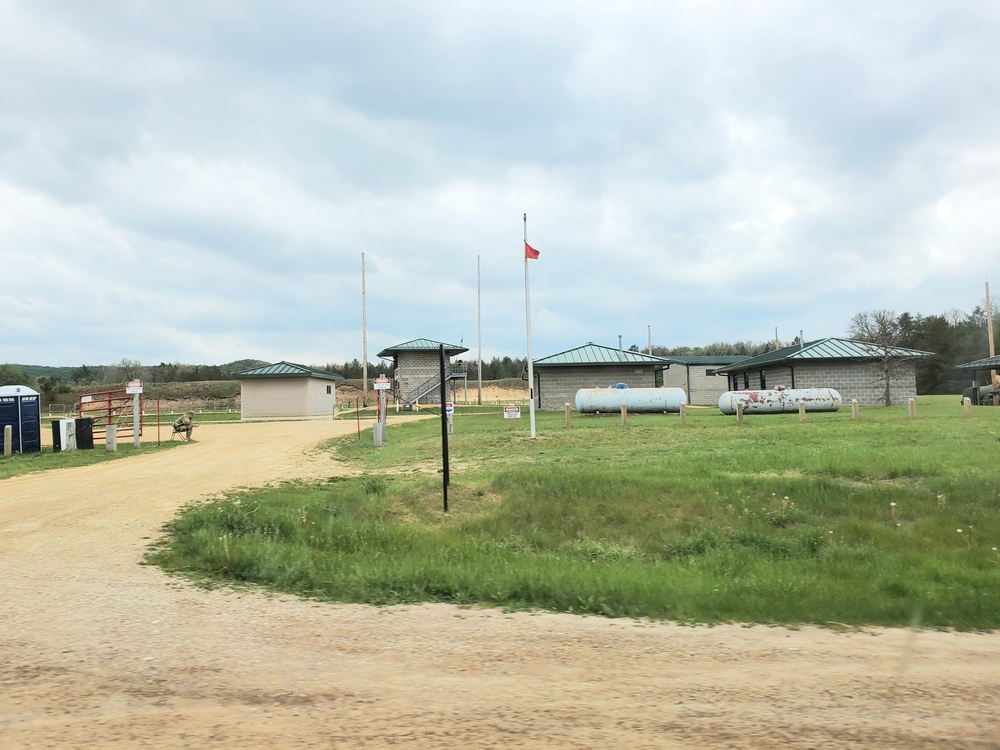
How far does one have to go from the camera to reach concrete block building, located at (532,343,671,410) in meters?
45.2

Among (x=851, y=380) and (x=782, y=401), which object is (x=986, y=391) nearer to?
(x=851, y=380)

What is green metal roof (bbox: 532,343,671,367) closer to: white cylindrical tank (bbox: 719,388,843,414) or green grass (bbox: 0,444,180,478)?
white cylindrical tank (bbox: 719,388,843,414)

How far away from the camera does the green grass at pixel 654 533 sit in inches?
254

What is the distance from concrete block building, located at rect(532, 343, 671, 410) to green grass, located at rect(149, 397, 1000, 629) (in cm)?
2697

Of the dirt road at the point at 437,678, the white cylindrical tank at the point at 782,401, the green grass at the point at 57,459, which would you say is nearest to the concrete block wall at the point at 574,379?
the white cylindrical tank at the point at 782,401

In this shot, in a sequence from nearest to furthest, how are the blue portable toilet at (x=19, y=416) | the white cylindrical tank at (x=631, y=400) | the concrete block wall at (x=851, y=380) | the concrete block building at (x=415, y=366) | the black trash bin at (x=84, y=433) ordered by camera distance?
the blue portable toilet at (x=19, y=416) < the black trash bin at (x=84, y=433) < the white cylindrical tank at (x=631, y=400) < the concrete block wall at (x=851, y=380) < the concrete block building at (x=415, y=366)

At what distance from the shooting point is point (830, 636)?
542cm

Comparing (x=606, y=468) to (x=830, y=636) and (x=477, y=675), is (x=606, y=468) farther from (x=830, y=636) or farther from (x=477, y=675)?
(x=477, y=675)

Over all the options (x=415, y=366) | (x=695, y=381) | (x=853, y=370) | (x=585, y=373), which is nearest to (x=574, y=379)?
(x=585, y=373)

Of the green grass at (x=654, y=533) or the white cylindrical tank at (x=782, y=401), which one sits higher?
the white cylindrical tank at (x=782, y=401)

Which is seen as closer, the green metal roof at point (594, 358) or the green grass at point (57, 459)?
the green grass at point (57, 459)

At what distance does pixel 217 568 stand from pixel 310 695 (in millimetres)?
3740

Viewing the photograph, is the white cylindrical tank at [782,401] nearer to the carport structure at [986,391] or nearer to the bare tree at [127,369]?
the carport structure at [986,391]

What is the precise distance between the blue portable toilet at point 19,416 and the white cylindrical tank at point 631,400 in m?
23.2
